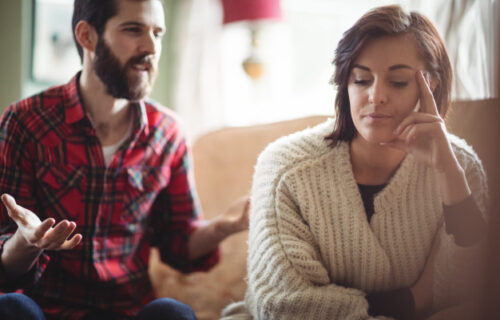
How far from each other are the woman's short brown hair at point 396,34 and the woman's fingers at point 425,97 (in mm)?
23

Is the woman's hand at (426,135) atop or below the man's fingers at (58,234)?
atop

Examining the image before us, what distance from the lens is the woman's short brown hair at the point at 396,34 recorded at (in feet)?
2.16

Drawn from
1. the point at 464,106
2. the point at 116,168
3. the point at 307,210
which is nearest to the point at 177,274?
the point at 116,168

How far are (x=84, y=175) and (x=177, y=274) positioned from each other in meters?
0.43

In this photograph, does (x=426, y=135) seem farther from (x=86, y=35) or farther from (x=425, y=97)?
(x=86, y=35)

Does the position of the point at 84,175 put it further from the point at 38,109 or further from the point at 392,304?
the point at 392,304

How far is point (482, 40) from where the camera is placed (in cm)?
74

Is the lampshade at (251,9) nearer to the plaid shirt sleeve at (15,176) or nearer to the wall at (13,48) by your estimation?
the wall at (13,48)

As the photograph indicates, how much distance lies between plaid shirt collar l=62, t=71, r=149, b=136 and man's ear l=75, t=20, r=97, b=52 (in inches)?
3.8

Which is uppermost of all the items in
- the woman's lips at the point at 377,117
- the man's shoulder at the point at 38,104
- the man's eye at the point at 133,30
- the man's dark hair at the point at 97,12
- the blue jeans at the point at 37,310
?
the man's dark hair at the point at 97,12

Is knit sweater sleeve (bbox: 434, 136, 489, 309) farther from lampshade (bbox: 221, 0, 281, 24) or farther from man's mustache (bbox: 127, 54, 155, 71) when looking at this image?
lampshade (bbox: 221, 0, 281, 24)

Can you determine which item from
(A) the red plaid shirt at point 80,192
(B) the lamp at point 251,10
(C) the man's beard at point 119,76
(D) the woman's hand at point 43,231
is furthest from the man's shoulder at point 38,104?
(B) the lamp at point 251,10

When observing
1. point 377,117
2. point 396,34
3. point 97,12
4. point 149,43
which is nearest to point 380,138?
point 377,117

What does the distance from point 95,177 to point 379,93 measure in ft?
1.78
